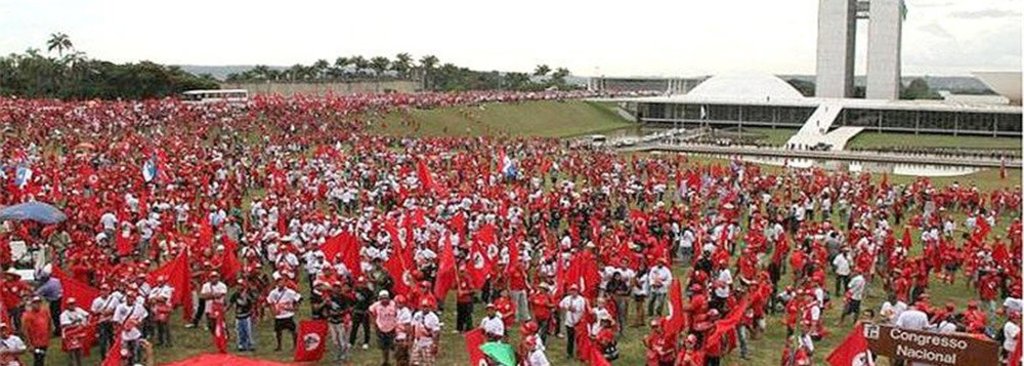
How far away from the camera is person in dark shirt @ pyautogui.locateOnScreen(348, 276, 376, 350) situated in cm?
1371

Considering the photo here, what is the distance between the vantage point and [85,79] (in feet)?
272

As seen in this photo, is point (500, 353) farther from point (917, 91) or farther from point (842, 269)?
point (917, 91)

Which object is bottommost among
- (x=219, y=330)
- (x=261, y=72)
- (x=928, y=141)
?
(x=928, y=141)

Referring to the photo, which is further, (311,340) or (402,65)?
(402,65)

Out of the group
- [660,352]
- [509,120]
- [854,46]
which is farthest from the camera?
[854,46]

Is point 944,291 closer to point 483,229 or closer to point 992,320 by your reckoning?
point 992,320

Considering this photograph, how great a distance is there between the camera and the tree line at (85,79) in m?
80.7

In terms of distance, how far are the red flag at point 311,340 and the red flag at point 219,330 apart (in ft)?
3.02

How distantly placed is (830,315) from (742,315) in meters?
4.16

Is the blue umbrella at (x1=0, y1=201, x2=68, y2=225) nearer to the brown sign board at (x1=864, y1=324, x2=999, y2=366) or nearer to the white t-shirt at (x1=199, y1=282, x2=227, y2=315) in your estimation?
the white t-shirt at (x1=199, y1=282, x2=227, y2=315)

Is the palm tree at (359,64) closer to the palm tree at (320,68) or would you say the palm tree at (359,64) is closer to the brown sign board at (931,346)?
the palm tree at (320,68)

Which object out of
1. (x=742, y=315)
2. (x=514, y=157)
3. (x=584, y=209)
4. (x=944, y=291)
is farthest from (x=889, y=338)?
(x=514, y=157)

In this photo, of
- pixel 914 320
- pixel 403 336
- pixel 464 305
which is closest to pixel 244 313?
pixel 403 336

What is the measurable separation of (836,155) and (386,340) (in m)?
45.4
